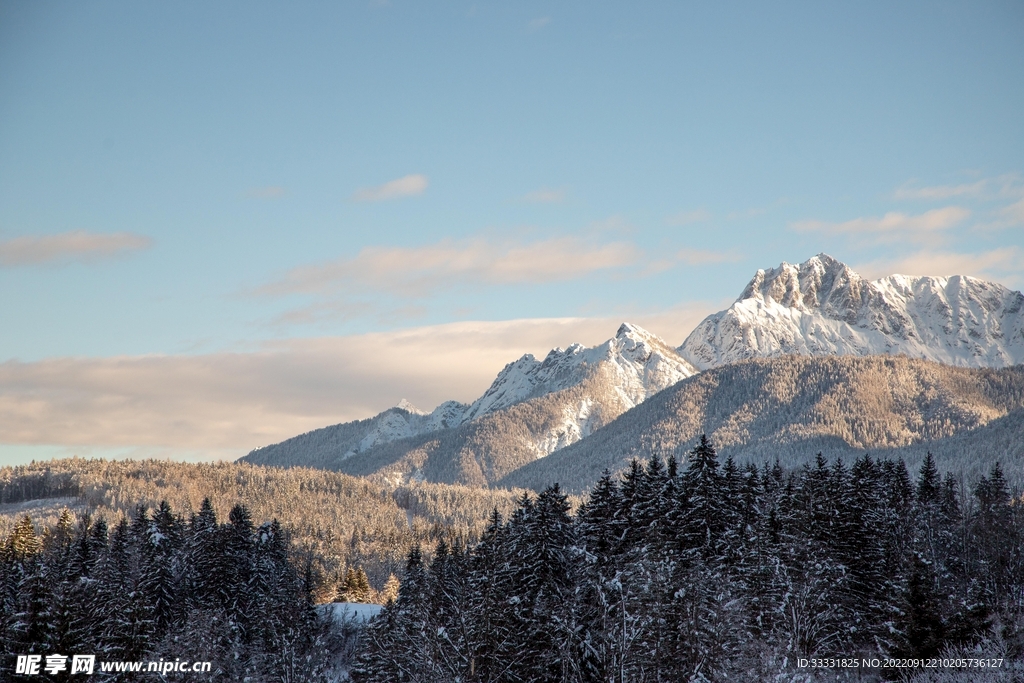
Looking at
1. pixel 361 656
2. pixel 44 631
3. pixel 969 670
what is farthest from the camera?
pixel 361 656

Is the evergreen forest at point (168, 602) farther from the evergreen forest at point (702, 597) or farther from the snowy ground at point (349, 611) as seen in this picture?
the evergreen forest at point (702, 597)

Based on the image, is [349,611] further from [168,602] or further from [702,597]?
[702,597]

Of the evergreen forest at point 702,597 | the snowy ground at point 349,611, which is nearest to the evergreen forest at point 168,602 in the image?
the snowy ground at point 349,611

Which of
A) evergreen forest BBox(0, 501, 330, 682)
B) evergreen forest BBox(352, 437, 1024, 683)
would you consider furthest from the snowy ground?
evergreen forest BBox(352, 437, 1024, 683)

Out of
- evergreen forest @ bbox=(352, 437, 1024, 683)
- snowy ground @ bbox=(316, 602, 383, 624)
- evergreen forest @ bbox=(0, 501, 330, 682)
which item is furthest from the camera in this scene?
snowy ground @ bbox=(316, 602, 383, 624)

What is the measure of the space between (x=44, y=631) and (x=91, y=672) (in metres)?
3.91

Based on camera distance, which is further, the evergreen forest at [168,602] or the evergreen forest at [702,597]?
the evergreen forest at [168,602]

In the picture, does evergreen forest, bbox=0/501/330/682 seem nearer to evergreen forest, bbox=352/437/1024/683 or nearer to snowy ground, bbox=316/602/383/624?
snowy ground, bbox=316/602/383/624

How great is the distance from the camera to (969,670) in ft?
138

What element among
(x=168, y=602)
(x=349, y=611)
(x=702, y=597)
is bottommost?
(x=349, y=611)

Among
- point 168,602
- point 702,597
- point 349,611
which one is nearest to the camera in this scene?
point 702,597

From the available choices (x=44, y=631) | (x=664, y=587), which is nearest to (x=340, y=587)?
(x=44, y=631)

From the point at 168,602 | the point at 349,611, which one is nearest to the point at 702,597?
the point at 168,602

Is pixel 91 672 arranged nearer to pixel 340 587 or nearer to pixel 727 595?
pixel 727 595
